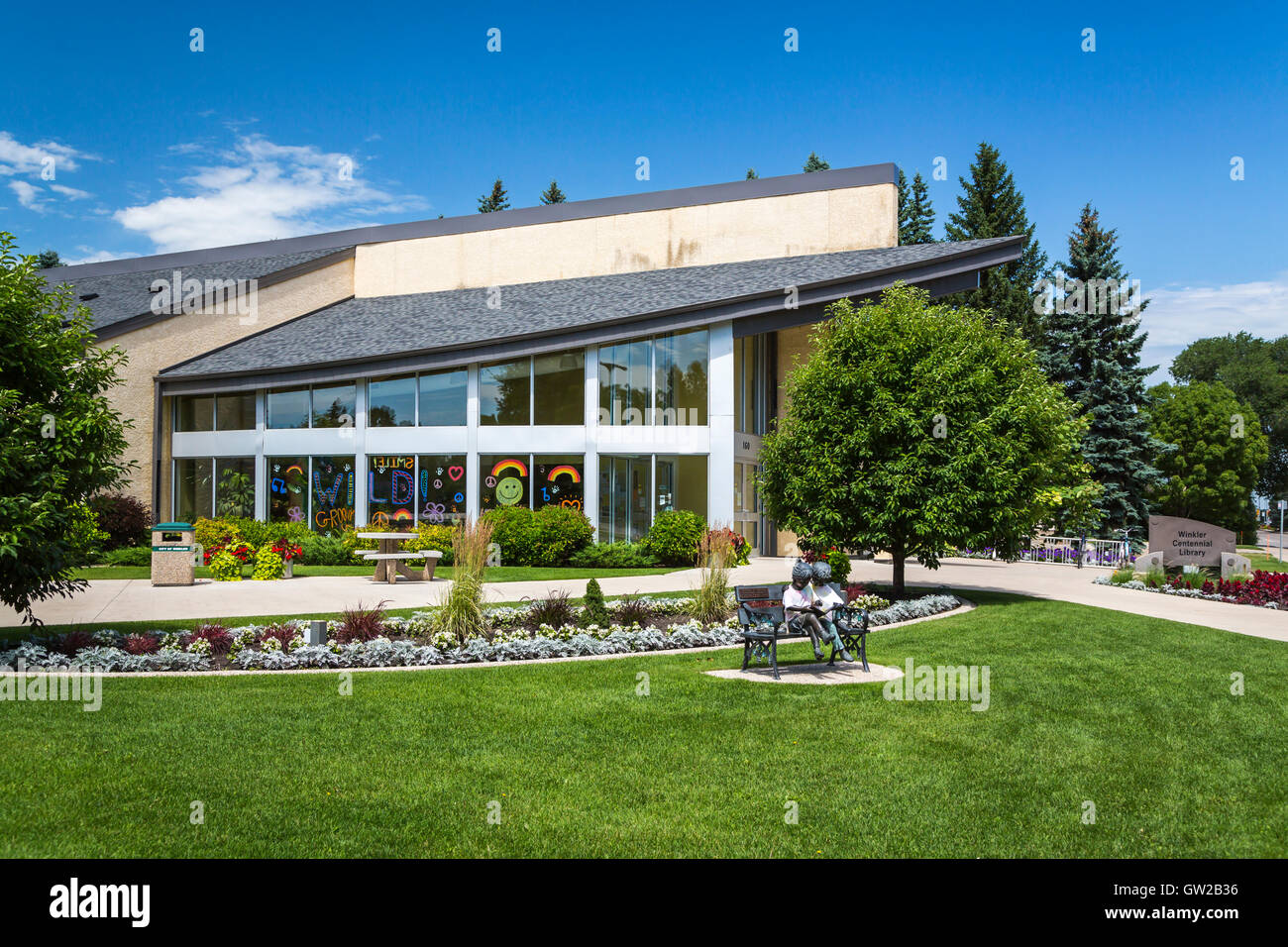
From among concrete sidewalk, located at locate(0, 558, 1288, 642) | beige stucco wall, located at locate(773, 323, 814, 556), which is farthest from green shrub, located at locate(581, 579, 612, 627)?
beige stucco wall, located at locate(773, 323, 814, 556)

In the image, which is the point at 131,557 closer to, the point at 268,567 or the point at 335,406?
the point at 335,406

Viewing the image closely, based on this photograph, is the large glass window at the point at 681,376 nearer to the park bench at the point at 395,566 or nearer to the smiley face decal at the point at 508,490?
the smiley face decal at the point at 508,490

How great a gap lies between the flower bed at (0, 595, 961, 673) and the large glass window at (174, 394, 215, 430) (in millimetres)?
20831

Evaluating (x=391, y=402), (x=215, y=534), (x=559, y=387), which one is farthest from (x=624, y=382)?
(x=215, y=534)

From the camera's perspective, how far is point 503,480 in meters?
27.1

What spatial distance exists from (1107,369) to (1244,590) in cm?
1752

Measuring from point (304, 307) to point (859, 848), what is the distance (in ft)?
115

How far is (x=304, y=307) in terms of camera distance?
1422 inches

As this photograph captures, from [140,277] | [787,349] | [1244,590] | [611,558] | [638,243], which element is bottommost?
[1244,590]

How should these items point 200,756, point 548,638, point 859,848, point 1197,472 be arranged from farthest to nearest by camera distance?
1. point 1197,472
2. point 548,638
3. point 200,756
4. point 859,848

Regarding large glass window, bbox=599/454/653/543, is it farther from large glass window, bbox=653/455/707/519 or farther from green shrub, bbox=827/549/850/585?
green shrub, bbox=827/549/850/585

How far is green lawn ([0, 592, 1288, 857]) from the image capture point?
5246 millimetres

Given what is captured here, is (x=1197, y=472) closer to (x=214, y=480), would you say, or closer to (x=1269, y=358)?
(x=1269, y=358)
